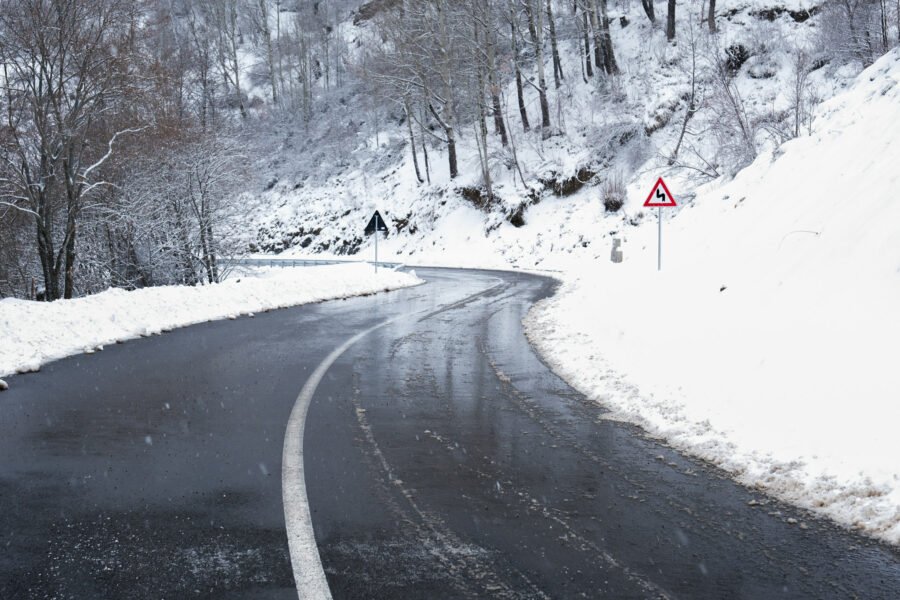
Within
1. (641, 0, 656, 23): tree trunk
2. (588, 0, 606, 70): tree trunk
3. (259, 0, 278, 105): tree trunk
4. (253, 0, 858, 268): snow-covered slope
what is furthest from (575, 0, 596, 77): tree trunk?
(259, 0, 278, 105): tree trunk

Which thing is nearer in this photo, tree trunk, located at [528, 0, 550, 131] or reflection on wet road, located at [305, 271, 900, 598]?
reflection on wet road, located at [305, 271, 900, 598]

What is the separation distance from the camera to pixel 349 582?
342 centimetres

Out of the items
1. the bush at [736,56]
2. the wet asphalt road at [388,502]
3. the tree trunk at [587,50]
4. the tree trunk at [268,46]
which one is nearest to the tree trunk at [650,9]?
the tree trunk at [587,50]

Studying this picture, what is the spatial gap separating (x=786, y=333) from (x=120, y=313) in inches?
465

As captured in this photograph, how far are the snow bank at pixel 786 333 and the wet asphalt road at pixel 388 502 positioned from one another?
57 centimetres

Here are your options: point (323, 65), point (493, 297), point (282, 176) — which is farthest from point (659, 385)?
point (323, 65)

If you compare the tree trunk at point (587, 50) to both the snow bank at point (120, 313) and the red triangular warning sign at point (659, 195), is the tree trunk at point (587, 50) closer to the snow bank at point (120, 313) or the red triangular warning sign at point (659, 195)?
the snow bank at point (120, 313)

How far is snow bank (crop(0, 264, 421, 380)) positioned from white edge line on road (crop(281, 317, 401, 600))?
454 centimetres

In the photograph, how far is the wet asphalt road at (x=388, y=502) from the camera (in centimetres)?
350

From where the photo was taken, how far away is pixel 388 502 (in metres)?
4.56

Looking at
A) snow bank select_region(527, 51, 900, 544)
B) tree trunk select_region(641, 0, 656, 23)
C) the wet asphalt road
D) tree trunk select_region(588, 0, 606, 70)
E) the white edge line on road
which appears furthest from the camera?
tree trunk select_region(641, 0, 656, 23)

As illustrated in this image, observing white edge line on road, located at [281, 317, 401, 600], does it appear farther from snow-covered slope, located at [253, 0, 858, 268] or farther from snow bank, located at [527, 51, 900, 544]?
snow-covered slope, located at [253, 0, 858, 268]

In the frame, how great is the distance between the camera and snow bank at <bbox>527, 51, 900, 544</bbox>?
5.38 m

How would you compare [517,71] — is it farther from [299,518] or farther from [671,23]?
[299,518]
